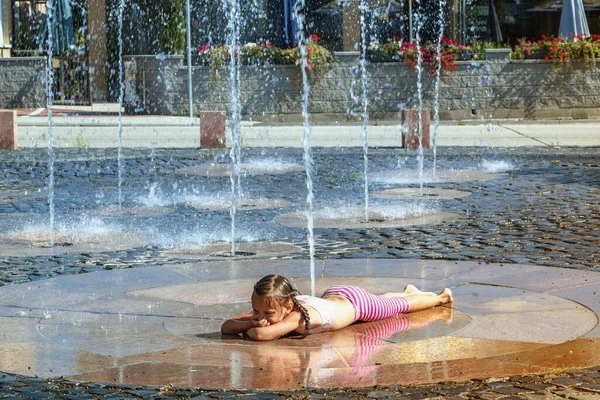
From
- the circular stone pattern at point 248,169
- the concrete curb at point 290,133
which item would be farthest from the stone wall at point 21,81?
the circular stone pattern at point 248,169

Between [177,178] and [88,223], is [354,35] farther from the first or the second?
[88,223]

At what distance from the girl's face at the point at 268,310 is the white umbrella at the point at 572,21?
21.9m

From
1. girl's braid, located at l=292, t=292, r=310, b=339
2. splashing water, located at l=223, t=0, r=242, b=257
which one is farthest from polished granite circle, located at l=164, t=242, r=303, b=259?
girl's braid, located at l=292, t=292, r=310, b=339

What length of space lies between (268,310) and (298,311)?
6.5 inches

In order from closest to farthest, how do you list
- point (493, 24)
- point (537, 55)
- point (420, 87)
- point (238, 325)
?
point (238, 325)
point (420, 87)
point (537, 55)
point (493, 24)

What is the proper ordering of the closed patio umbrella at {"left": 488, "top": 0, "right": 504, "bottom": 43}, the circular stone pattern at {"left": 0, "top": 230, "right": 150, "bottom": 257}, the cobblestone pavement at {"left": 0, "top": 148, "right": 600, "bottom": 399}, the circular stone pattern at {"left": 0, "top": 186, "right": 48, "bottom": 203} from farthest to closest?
the closed patio umbrella at {"left": 488, "top": 0, "right": 504, "bottom": 43} < the circular stone pattern at {"left": 0, "top": 186, "right": 48, "bottom": 203} < the circular stone pattern at {"left": 0, "top": 230, "right": 150, "bottom": 257} < the cobblestone pavement at {"left": 0, "top": 148, "right": 600, "bottom": 399}

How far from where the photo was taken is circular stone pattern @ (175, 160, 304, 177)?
49.4ft

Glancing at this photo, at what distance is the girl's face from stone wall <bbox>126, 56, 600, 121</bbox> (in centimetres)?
1989

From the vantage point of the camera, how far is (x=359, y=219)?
10.4 metres

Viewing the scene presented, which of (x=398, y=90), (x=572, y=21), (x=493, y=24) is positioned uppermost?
(x=493, y=24)

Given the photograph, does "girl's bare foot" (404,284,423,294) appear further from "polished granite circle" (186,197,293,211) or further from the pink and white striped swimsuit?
"polished granite circle" (186,197,293,211)

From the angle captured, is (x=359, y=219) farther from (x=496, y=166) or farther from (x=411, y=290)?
(x=496, y=166)

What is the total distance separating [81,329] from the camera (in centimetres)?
604

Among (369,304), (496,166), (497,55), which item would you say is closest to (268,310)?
(369,304)
